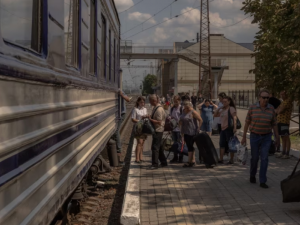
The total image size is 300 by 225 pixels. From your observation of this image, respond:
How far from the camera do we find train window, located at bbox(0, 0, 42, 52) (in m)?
2.46

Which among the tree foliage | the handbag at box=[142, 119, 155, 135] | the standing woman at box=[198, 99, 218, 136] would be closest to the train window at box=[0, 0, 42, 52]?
the tree foliage

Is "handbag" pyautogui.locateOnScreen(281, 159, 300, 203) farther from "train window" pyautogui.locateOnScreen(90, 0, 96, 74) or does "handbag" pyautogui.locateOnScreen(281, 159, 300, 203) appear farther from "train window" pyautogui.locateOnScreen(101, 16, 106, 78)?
"train window" pyautogui.locateOnScreen(101, 16, 106, 78)

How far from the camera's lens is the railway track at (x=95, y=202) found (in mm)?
5895

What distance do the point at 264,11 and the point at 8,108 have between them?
7.71 metres

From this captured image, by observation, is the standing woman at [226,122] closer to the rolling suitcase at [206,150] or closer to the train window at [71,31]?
the rolling suitcase at [206,150]

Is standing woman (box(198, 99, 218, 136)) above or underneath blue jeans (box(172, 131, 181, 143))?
above

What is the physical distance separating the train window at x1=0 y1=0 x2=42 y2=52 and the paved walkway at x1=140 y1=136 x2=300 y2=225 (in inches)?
133

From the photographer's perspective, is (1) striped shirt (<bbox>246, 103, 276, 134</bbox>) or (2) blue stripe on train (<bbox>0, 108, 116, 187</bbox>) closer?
(2) blue stripe on train (<bbox>0, 108, 116, 187</bbox>)

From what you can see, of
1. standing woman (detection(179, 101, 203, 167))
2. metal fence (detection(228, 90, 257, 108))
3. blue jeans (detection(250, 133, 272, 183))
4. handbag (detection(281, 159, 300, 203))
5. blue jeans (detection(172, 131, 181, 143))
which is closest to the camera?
handbag (detection(281, 159, 300, 203))

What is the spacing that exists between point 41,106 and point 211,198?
173 inches

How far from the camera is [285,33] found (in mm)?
7812

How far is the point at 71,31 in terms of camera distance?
4.38 meters

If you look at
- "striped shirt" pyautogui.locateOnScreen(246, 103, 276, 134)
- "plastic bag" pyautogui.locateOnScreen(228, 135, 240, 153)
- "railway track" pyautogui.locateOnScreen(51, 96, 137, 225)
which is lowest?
"railway track" pyautogui.locateOnScreen(51, 96, 137, 225)

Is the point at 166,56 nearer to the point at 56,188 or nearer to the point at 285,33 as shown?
the point at 285,33
